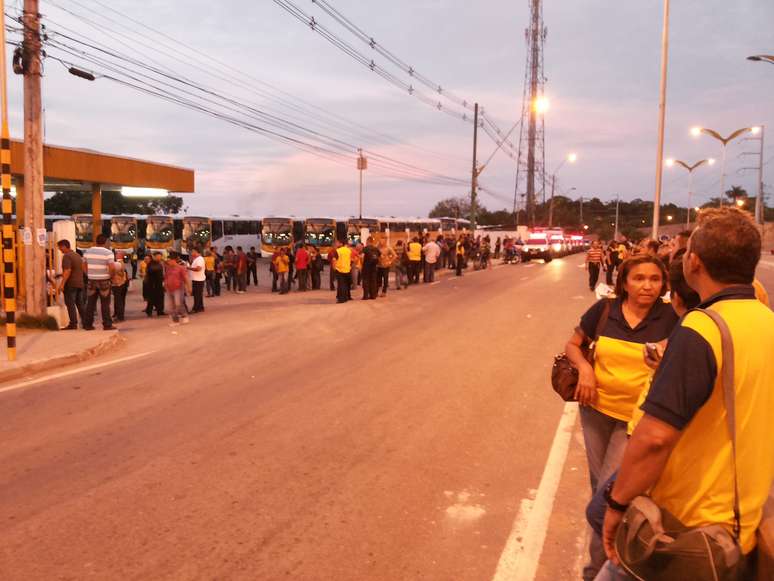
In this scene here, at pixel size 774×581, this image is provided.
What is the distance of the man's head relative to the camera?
2086 millimetres

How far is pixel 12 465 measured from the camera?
5.50 metres

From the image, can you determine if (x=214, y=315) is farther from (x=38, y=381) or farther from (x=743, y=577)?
(x=743, y=577)

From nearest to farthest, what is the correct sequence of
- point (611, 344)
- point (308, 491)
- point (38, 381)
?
point (611, 344) < point (308, 491) < point (38, 381)

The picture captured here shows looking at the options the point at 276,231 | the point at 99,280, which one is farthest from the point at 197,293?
the point at 276,231

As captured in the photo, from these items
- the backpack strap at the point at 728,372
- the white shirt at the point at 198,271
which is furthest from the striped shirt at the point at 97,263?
the backpack strap at the point at 728,372

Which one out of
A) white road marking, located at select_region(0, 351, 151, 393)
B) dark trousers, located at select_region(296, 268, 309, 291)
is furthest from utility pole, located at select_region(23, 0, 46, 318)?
dark trousers, located at select_region(296, 268, 309, 291)

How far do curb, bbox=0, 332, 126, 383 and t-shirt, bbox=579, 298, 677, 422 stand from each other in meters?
8.30

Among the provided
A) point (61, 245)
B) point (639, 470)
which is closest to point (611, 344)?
point (639, 470)

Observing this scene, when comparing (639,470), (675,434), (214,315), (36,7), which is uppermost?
(36,7)

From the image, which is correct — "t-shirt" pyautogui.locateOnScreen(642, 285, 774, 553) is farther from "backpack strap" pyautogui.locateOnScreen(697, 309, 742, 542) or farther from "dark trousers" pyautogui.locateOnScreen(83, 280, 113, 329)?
"dark trousers" pyautogui.locateOnScreen(83, 280, 113, 329)

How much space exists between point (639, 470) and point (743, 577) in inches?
17.4

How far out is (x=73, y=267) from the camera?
43.4 ft

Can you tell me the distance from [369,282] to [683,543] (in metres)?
18.2

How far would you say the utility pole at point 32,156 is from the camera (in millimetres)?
13070
